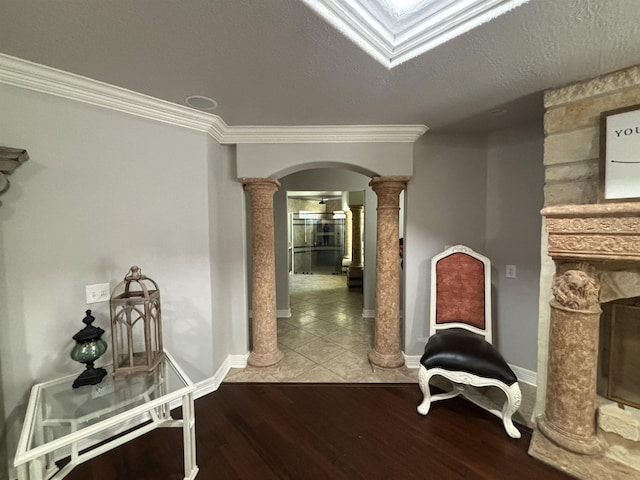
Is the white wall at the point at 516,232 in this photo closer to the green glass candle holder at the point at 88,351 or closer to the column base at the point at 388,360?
the column base at the point at 388,360

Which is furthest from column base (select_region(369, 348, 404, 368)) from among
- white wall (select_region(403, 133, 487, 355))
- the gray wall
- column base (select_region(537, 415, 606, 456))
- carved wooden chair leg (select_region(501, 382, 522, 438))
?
column base (select_region(537, 415, 606, 456))

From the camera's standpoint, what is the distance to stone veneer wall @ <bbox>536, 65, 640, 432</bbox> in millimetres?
1356

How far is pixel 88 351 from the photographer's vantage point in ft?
4.25

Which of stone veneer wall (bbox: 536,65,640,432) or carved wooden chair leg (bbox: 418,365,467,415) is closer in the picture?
stone veneer wall (bbox: 536,65,640,432)

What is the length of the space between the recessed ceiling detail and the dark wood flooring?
2.25 m

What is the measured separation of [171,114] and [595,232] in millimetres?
2710

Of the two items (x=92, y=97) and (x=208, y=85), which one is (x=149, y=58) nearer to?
(x=208, y=85)

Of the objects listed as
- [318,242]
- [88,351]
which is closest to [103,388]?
[88,351]

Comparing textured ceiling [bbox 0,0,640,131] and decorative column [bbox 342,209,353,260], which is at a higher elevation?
textured ceiling [bbox 0,0,640,131]

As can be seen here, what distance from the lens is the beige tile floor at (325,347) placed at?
2.22 m

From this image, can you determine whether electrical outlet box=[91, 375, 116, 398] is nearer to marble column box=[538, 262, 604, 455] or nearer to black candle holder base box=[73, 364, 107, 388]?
black candle holder base box=[73, 364, 107, 388]

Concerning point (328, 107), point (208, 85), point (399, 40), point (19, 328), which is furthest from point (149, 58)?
point (19, 328)

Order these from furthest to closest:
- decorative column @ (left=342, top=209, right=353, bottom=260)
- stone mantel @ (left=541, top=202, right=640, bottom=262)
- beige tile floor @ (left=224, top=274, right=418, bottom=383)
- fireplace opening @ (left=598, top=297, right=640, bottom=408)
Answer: decorative column @ (left=342, top=209, right=353, bottom=260), beige tile floor @ (left=224, top=274, right=418, bottom=383), fireplace opening @ (left=598, top=297, right=640, bottom=408), stone mantel @ (left=541, top=202, right=640, bottom=262)

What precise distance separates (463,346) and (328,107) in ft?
6.45
